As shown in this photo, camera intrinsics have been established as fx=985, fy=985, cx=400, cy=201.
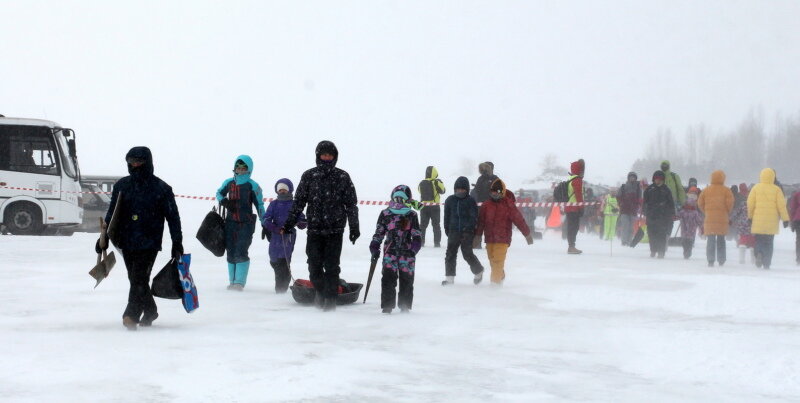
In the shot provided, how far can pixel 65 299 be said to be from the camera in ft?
35.3

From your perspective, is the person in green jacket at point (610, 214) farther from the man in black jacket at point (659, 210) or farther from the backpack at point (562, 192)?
the man in black jacket at point (659, 210)

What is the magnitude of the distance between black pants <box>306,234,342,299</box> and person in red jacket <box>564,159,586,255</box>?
10641mm

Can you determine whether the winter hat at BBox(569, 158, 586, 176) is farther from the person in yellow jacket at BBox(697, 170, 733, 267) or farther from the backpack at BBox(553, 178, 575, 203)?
→ the person in yellow jacket at BBox(697, 170, 733, 267)

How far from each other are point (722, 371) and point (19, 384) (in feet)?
15.4

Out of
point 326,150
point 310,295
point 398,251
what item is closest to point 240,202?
point 310,295

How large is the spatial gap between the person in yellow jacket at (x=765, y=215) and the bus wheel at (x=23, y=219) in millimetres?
15690

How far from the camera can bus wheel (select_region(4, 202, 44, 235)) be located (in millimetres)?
22797

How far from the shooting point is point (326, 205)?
966 centimetres

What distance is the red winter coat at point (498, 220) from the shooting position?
12992mm

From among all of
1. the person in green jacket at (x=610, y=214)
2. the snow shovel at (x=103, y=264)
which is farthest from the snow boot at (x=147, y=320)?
the person in green jacket at (x=610, y=214)

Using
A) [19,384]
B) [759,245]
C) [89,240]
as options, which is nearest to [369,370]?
[19,384]

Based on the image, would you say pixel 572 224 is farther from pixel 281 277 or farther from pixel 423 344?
pixel 423 344

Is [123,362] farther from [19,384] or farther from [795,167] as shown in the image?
[795,167]

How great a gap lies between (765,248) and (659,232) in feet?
8.19
